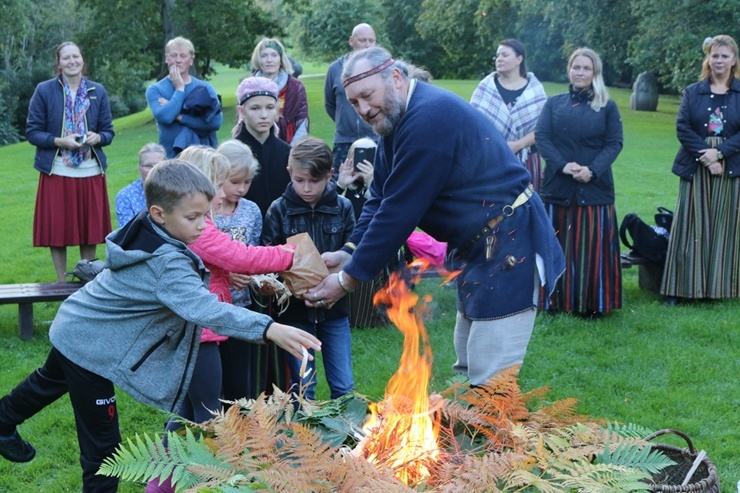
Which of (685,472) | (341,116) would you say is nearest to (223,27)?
(341,116)

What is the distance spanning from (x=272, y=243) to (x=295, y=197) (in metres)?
0.29

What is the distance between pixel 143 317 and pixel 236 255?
2.11ft

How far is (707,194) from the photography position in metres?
7.78

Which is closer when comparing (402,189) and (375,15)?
(402,189)

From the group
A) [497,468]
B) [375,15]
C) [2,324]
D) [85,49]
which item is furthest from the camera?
[375,15]

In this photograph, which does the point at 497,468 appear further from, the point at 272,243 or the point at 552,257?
the point at 272,243

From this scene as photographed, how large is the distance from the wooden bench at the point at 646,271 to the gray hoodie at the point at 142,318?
525cm

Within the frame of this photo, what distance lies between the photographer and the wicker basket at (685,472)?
324 centimetres

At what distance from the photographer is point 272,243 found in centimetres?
499

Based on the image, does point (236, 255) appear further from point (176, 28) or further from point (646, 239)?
point (176, 28)

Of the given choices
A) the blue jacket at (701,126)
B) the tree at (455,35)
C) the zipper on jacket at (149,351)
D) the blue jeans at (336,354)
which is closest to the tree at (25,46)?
the tree at (455,35)

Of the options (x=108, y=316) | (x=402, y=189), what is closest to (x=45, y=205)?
(x=108, y=316)

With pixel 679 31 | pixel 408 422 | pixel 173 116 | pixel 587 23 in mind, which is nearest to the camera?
pixel 408 422

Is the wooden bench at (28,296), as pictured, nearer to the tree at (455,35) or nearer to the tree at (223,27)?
the tree at (223,27)
